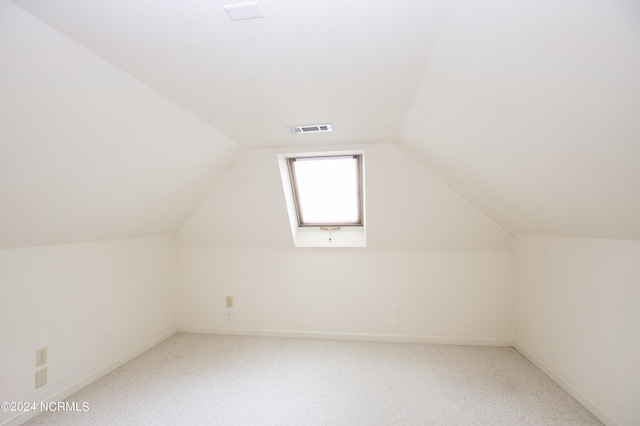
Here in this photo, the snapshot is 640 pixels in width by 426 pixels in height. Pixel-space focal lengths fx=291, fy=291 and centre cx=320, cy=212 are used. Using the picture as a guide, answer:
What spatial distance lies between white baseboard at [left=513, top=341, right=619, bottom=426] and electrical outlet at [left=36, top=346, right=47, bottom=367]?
3.67 meters

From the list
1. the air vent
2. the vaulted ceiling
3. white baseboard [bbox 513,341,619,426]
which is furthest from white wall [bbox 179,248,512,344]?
the air vent

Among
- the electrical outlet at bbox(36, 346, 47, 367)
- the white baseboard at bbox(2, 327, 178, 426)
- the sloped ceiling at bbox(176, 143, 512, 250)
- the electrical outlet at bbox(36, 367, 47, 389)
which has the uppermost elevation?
the sloped ceiling at bbox(176, 143, 512, 250)

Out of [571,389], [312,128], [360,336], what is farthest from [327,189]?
[571,389]

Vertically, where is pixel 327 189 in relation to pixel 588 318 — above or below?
above

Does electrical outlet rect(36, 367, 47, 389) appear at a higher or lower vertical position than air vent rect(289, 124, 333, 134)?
lower

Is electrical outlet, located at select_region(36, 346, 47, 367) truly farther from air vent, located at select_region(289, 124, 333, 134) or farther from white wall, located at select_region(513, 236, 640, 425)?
white wall, located at select_region(513, 236, 640, 425)

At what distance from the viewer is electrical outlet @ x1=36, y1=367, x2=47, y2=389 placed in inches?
77.1

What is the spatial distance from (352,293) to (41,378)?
101 inches

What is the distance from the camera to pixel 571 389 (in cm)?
209

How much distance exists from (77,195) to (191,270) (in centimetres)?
185

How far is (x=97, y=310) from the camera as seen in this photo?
2.42 metres

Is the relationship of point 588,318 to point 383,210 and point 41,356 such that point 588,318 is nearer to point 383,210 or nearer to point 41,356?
point 383,210

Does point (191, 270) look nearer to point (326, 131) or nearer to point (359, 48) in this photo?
point (326, 131)

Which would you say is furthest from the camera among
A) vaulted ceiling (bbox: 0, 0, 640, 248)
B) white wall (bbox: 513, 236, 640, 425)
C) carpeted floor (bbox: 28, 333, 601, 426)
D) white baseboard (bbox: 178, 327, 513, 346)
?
white baseboard (bbox: 178, 327, 513, 346)
